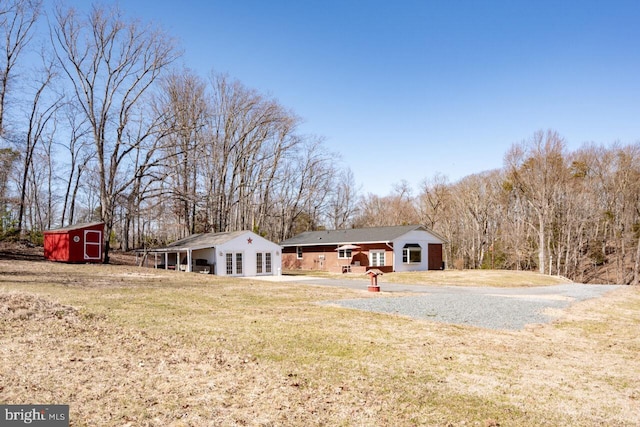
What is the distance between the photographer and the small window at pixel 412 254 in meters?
33.1

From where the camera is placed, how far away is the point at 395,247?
3238 centimetres

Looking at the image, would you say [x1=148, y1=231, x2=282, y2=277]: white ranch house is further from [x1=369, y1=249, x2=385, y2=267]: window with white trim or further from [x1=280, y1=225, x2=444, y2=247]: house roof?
[x1=369, y1=249, x2=385, y2=267]: window with white trim

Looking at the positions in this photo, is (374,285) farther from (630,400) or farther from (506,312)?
(630,400)

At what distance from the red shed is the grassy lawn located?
16325 millimetres

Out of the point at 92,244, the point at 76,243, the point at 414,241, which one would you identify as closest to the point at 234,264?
the point at 92,244

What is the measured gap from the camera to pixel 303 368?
5.91 m

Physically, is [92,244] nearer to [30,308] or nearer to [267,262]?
[267,262]

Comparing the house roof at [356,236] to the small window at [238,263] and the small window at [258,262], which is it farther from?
the small window at [238,263]

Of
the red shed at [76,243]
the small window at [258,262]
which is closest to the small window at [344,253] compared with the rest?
the small window at [258,262]

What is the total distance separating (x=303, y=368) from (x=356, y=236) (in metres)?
29.7

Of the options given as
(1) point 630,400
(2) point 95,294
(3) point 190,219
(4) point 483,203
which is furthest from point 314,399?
(4) point 483,203

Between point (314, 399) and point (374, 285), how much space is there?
12.8 meters

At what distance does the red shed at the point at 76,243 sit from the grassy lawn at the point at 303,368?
1633 centimetres

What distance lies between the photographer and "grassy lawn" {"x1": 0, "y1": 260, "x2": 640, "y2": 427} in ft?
14.5
